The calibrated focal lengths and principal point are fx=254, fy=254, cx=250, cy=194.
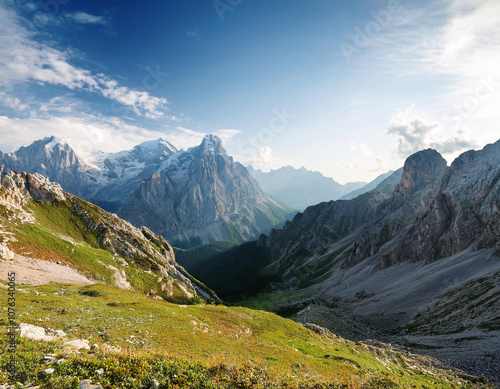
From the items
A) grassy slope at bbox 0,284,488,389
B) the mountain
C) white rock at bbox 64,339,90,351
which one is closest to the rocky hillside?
grassy slope at bbox 0,284,488,389

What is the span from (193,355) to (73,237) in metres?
102

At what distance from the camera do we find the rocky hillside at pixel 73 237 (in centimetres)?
7720

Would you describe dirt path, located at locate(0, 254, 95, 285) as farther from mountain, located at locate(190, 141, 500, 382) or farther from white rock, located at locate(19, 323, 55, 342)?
mountain, located at locate(190, 141, 500, 382)

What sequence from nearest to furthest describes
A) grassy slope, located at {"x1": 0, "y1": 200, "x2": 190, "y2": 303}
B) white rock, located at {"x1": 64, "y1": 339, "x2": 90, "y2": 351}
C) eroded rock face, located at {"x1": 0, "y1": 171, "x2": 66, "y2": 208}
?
white rock, located at {"x1": 64, "y1": 339, "x2": 90, "y2": 351}, grassy slope, located at {"x1": 0, "y1": 200, "x2": 190, "y2": 303}, eroded rock face, located at {"x1": 0, "y1": 171, "x2": 66, "y2": 208}

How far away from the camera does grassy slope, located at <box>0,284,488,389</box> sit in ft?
43.1

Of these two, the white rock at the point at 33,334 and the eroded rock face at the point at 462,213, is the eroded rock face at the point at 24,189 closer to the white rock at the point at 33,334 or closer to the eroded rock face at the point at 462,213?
the white rock at the point at 33,334

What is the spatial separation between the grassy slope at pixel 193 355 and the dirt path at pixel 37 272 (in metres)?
20.8

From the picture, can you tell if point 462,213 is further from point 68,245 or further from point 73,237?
point 73,237

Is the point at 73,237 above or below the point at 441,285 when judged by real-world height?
above

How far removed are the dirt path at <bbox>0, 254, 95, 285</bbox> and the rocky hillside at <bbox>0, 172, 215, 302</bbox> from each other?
3.13 metres

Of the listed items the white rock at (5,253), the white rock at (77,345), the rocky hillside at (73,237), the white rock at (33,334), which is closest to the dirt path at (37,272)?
the white rock at (5,253)

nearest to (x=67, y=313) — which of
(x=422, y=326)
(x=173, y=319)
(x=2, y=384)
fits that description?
(x=173, y=319)

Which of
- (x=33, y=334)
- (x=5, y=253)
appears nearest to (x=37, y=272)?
(x=5, y=253)

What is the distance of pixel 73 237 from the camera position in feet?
327
